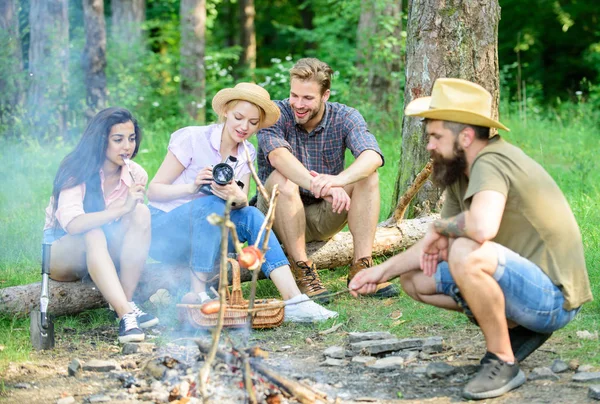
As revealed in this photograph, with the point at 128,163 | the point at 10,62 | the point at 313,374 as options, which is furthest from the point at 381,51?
the point at 313,374

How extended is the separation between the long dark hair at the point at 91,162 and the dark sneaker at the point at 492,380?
2.38 meters

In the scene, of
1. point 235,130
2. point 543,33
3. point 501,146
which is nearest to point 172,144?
point 235,130

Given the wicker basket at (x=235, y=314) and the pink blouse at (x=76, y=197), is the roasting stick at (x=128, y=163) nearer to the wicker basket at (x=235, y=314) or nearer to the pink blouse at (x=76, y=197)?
the pink blouse at (x=76, y=197)

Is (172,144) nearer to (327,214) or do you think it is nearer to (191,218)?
(191,218)

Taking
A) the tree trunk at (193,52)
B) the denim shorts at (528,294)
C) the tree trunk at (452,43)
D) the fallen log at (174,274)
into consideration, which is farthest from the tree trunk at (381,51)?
the denim shorts at (528,294)

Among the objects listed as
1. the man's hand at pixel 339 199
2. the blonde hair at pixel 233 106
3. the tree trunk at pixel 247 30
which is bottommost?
the man's hand at pixel 339 199

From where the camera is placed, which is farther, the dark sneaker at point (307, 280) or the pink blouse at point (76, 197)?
the dark sneaker at point (307, 280)

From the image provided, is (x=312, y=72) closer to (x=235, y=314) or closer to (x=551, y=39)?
(x=235, y=314)

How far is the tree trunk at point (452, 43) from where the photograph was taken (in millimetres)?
5977

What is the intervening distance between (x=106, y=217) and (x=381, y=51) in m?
6.75

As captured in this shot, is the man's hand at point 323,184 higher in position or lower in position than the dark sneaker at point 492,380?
higher

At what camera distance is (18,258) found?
6.32 metres

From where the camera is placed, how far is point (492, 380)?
3.54 meters

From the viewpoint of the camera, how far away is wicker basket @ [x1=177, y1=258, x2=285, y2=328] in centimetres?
462
